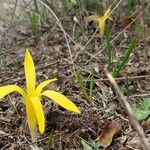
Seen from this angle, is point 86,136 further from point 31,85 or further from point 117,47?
point 117,47

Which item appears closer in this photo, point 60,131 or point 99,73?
point 60,131

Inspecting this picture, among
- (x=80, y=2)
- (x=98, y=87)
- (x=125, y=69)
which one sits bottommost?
(x=98, y=87)

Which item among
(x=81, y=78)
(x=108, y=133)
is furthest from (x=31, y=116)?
(x=81, y=78)

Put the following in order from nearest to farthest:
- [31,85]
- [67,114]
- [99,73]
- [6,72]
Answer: [31,85] < [67,114] < [99,73] < [6,72]

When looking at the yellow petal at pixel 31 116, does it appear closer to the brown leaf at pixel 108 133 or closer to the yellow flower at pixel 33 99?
the yellow flower at pixel 33 99

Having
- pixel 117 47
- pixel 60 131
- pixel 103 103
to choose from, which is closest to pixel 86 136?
pixel 60 131

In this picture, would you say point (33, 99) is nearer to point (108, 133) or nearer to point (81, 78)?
point (108, 133)

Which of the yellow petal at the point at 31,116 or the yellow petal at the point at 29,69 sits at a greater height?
the yellow petal at the point at 29,69

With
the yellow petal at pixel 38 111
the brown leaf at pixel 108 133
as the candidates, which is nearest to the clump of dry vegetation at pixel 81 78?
the brown leaf at pixel 108 133
